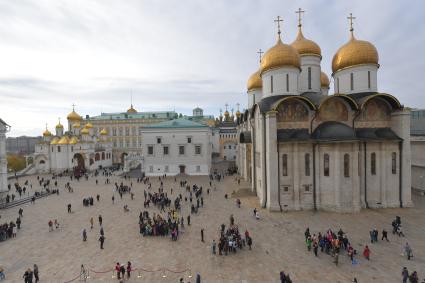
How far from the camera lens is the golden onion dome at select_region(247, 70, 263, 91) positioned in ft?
105

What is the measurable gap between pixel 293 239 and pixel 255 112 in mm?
12724

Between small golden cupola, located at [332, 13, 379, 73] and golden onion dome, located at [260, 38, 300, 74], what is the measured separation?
3.92m

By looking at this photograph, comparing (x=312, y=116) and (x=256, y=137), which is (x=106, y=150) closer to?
(x=256, y=137)

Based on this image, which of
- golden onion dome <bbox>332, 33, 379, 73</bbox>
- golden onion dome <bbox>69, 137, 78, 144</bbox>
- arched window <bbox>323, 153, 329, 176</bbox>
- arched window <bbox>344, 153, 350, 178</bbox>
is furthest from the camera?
golden onion dome <bbox>69, 137, 78, 144</bbox>

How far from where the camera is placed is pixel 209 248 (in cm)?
1293

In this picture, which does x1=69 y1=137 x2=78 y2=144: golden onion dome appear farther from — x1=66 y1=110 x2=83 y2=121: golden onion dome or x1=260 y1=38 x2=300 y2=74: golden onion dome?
x1=260 y1=38 x2=300 y2=74: golden onion dome

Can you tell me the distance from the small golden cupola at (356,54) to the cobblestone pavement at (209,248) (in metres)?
11.7

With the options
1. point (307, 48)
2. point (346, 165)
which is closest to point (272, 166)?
point (346, 165)

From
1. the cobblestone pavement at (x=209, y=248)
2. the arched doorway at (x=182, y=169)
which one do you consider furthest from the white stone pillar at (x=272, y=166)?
the arched doorway at (x=182, y=169)

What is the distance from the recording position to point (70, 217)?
1875cm

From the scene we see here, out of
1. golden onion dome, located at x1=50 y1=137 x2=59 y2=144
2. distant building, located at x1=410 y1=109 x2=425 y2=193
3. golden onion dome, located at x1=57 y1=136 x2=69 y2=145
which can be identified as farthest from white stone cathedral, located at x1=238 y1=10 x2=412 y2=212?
golden onion dome, located at x1=50 y1=137 x2=59 y2=144

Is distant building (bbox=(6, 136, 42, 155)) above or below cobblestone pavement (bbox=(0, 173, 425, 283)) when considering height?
above

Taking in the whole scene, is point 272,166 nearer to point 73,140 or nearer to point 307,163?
point 307,163

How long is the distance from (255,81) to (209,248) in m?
24.0
